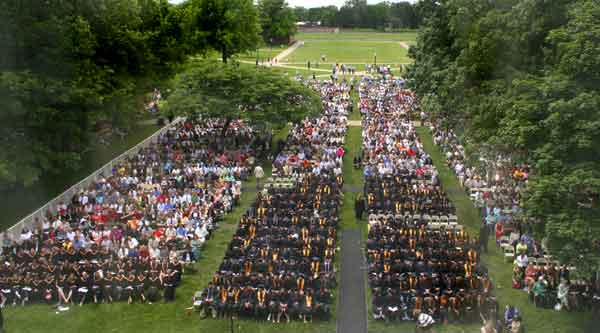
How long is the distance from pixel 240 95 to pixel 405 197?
16960mm

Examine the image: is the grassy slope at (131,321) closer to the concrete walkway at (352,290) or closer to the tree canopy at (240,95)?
the concrete walkway at (352,290)

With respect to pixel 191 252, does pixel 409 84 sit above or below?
above

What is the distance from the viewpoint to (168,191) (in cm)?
2945

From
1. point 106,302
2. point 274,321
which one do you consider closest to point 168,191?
point 106,302

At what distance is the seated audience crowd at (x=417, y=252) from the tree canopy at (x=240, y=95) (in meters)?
8.22

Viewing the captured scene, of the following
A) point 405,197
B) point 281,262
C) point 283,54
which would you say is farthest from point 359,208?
point 283,54

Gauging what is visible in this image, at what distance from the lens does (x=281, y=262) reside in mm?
20766

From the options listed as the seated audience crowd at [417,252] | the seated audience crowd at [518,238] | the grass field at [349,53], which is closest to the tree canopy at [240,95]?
the seated audience crowd at [417,252]

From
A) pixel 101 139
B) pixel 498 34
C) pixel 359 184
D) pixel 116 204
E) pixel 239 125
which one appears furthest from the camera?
pixel 239 125

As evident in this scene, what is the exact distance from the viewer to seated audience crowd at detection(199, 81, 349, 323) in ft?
61.8

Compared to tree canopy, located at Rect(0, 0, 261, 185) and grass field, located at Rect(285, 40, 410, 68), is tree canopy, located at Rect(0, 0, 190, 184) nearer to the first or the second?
tree canopy, located at Rect(0, 0, 261, 185)

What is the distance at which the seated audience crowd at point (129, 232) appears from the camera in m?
20.1

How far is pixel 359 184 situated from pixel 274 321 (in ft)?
54.0

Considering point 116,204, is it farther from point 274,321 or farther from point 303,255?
point 274,321
